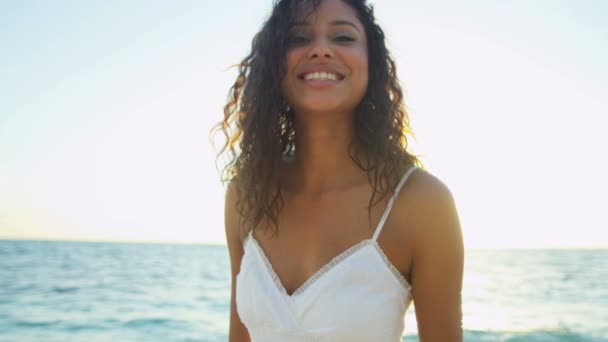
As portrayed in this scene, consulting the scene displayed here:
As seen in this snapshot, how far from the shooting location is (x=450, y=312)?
2424 millimetres

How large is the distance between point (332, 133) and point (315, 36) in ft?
1.40

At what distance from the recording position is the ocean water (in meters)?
12.2

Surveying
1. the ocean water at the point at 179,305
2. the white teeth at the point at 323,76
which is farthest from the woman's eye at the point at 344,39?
the ocean water at the point at 179,305

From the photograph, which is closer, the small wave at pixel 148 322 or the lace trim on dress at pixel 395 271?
the lace trim on dress at pixel 395 271

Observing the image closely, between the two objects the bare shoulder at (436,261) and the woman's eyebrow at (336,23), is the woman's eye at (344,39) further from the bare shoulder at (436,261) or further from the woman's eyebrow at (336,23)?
the bare shoulder at (436,261)

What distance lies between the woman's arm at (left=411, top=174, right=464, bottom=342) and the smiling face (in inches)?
21.4

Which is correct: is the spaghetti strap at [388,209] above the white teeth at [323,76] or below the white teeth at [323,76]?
below

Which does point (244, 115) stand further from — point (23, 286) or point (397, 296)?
point (23, 286)

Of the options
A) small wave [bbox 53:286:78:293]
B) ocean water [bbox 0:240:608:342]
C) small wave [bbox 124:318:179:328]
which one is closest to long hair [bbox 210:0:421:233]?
ocean water [bbox 0:240:608:342]

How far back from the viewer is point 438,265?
7.88ft

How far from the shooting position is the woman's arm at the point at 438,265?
240cm

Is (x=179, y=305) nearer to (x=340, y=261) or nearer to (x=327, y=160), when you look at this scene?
(x=327, y=160)

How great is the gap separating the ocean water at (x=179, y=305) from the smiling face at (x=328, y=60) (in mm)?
9360

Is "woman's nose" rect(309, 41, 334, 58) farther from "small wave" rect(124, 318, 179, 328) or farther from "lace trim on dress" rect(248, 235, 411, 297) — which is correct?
"small wave" rect(124, 318, 179, 328)
